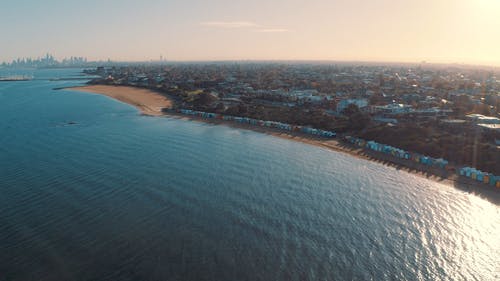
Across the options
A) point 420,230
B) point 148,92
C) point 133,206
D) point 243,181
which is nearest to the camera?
point 420,230

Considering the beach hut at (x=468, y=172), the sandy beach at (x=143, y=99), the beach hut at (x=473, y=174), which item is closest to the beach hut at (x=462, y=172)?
the beach hut at (x=468, y=172)

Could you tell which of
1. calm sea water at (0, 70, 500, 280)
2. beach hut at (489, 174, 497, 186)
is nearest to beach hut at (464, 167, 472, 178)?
beach hut at (489, 174, 497, 186)

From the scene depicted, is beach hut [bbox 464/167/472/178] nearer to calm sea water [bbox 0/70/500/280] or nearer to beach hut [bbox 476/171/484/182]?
beach hut [bbox 476/171/484/182]

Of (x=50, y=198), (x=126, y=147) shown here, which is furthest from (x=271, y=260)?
(x=126, y=147)

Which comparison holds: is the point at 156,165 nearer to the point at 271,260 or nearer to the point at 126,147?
the point at 126,147

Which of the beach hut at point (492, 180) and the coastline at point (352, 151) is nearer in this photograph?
the coastline at point (352, 151)

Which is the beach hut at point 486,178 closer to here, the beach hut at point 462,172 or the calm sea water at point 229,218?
the beach hut at point 462,172

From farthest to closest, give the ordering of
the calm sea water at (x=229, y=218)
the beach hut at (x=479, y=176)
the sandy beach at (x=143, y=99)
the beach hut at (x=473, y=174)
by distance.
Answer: the sandy beach at (x=143, y=99), the beach hut at (x=473, y=174), the beach hut at (x=479, y=176), the calm sea water at (x=229, y=218)

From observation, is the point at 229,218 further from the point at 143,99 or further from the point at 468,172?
the point at 143,99
